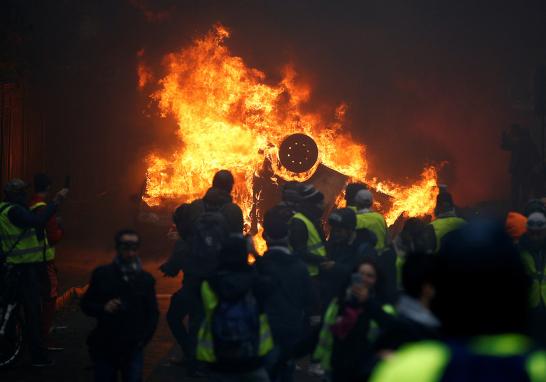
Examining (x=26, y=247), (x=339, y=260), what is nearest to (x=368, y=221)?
(x=339, y=260)

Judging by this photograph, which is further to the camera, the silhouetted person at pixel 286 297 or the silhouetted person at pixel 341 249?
the silhouetted person at pixel 341 249

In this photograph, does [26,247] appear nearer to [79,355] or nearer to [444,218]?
[79,355]

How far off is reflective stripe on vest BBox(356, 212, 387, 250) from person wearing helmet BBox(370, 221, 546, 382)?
5853 mm

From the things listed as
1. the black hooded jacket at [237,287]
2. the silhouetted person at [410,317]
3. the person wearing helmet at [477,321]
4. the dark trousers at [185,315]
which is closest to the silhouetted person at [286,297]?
the black hooded jacket at [237,287]

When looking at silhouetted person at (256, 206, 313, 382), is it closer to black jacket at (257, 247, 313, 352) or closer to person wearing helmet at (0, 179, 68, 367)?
black jacket at (257, 247, 313, 352)

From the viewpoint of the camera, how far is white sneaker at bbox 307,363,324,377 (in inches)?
309

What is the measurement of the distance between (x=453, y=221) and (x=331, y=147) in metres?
10.5

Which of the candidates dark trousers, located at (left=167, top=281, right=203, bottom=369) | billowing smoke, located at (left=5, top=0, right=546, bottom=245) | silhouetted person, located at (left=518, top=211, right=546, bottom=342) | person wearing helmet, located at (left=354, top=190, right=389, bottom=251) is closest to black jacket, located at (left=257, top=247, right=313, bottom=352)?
dark trousers, located at (left=167, top=281, right=203, bottom=369)

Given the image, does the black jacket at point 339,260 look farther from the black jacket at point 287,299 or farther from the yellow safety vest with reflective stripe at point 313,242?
the black jacket at point 287,299

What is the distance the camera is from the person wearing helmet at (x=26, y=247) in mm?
7867

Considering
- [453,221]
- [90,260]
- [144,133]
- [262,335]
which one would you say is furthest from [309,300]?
[144,133]

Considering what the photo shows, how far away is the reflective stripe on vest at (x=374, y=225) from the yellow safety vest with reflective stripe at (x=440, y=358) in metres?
5.91

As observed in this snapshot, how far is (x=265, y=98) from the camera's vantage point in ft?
60.7

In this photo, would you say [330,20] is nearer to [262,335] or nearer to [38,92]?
[38,92]
